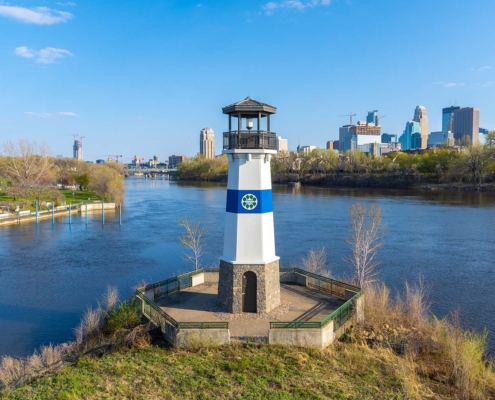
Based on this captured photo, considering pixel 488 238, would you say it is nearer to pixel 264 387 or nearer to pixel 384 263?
pixel 384 263

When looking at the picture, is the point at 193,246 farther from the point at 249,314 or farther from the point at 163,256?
the point at 249,314

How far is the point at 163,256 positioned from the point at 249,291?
18.9 metres

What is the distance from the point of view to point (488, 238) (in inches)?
1533

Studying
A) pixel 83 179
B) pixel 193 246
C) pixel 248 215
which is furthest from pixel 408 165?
pixel 248 215

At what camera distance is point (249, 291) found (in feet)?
53.8

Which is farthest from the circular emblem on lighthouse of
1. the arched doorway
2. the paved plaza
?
the paved plaza

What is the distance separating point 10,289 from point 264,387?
20079 millimetres

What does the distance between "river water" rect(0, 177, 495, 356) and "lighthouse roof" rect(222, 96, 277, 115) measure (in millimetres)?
12516

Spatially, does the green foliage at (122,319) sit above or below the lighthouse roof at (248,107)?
below

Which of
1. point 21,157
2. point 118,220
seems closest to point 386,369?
point 118,220

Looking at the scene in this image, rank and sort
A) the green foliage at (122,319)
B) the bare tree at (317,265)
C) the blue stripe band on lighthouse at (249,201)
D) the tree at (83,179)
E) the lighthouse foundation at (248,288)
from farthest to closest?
1. the tree at (83,179)
2. the bare tree at (317,265)
3. the green foliage at (122,319)
4. the lighthouse foundation at (248,288)
5. the blue stripe band on lighthouse at (249,201)

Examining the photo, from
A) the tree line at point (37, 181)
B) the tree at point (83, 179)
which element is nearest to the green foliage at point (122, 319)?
the tree line at point (37, 181)

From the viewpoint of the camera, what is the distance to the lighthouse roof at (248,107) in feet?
52.2

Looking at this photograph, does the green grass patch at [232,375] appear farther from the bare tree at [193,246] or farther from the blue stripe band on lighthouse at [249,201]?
the bare tree at [193,246]
